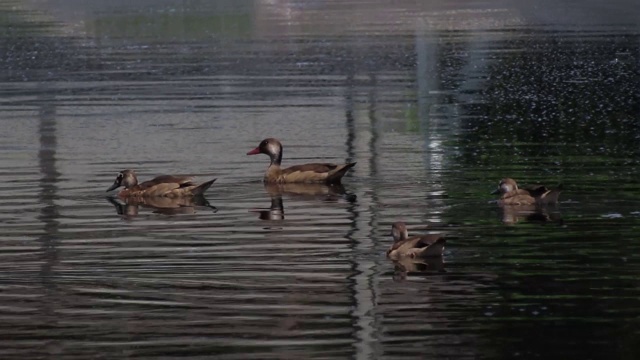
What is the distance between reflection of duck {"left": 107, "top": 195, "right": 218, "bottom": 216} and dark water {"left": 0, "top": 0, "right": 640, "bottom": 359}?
3.1 inches

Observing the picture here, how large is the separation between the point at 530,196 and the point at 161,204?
14.0 feet

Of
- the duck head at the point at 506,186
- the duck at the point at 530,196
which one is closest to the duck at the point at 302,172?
the duck head at the point at 506,186

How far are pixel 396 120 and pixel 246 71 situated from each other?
11875mm

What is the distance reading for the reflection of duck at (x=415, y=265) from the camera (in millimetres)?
15734

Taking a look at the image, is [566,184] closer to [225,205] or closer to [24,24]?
[225,205]

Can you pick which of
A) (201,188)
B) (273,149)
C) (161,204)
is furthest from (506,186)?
(273,149)

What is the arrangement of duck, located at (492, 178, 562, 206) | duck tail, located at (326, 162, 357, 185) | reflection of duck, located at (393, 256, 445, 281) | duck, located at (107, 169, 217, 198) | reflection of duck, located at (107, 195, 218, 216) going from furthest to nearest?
duck tail, located at (326, 162, 357, 185) < duck, located at (107, 169, 217, 198) < reflection of duck, located at (107, 195, 218, 216) < duck, located at (492, 178, 562, 206) < reflection of duck, located at (393, 256, 445, 281)

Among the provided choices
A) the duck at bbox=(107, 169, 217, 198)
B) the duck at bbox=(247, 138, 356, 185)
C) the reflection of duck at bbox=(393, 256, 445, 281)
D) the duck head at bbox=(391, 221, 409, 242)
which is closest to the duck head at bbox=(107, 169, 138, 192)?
the duck at bbox=(107, 169, 217, 198)

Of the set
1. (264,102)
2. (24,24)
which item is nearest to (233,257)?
(264,102)

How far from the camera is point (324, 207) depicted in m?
20.5

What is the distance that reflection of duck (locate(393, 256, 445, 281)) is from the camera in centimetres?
1573

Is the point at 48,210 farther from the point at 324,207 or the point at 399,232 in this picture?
Result: the point at 399,232

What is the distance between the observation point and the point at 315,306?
1407cm

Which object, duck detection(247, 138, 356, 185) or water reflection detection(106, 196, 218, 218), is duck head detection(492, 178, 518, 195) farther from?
water reflection detection(106, 196, 218, 218)
